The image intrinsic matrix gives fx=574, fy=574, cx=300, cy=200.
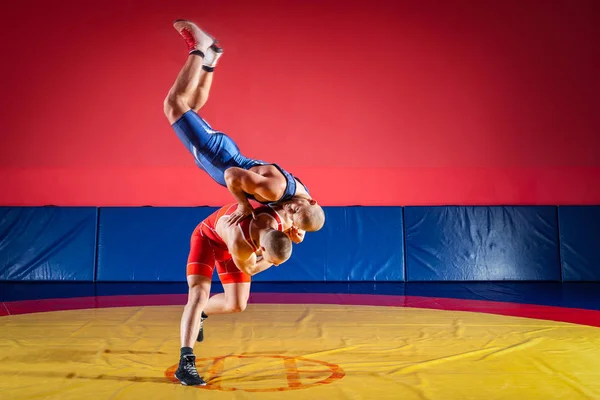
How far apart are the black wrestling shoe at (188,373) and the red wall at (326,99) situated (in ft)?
18.6

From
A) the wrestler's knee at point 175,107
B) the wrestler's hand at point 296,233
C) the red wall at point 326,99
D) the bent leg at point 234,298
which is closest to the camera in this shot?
the wrestler's hand at point 296,233

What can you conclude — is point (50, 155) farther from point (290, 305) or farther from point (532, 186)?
point (532, 186)

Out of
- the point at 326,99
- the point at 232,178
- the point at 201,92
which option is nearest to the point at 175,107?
the point at 201,92

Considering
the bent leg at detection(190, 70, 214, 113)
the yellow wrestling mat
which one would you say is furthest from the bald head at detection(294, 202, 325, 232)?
the bent leg at detection(190, 70, 214, 113)

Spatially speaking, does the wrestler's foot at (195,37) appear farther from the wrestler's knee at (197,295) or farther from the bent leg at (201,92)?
the wrestler's knee at (197,295)

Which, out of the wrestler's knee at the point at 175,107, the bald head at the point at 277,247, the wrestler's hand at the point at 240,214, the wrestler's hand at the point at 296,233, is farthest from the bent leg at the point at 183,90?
the bald head at the point at 277,247

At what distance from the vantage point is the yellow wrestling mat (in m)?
2.80

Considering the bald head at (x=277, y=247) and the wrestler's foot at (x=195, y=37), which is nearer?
the bald head at (x=277, y=247)

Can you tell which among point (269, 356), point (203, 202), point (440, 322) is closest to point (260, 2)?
point (203, 202)

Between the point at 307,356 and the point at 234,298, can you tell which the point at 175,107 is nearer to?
the point at 234,298

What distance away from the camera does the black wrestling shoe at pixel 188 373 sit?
2896 mm

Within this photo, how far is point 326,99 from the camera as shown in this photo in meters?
8.76

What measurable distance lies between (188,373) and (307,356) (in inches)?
34.2

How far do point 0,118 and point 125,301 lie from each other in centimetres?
439
